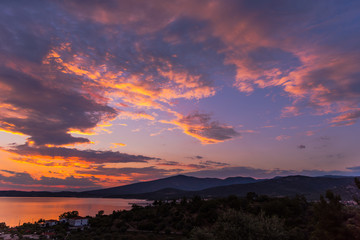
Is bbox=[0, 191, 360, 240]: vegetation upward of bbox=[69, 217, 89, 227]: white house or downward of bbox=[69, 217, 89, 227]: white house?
upward

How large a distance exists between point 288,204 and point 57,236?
6766 cm

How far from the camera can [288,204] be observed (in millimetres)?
66938

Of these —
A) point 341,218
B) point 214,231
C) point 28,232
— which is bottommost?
point 28,232

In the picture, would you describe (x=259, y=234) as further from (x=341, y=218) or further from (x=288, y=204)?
(x=288, y=204)

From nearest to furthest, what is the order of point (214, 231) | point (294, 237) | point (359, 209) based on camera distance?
point (359, 209) < point (214, 231) < point (294, 237)

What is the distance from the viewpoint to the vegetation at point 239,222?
23500 mm

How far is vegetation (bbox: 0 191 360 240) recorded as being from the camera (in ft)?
77.1

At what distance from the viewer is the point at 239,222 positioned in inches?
1007

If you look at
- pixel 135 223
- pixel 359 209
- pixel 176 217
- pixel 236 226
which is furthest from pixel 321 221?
pixel 135 223

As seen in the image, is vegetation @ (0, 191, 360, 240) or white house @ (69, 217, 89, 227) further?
white house @ (69, 217, 89, 227)

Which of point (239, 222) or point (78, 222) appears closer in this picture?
point (239, 222)

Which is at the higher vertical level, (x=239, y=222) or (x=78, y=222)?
(x=239, y=222)

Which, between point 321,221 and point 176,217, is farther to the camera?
point 176,217

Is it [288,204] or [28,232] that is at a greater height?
[288,204]
